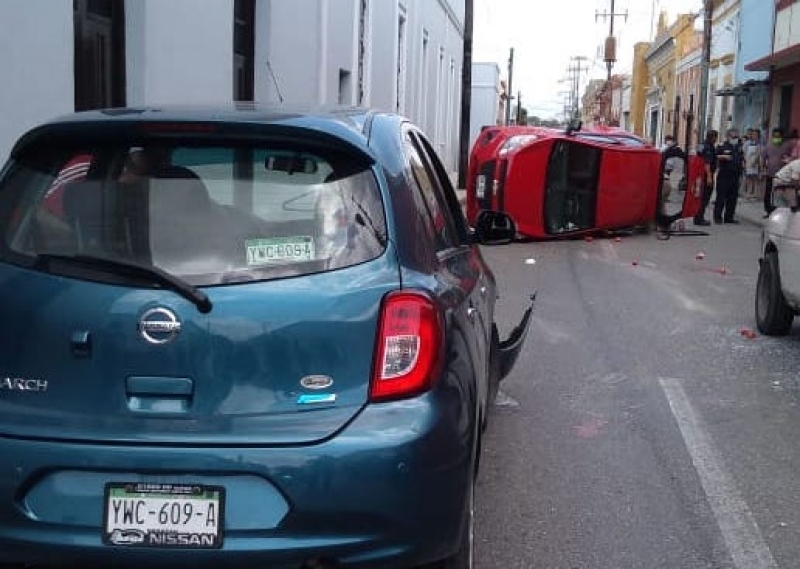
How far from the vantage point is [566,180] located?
14.8m

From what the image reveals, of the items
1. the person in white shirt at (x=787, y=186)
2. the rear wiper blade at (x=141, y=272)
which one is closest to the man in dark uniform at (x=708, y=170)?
the person in white shirt at (x=787, y=186)

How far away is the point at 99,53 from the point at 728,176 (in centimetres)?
1318

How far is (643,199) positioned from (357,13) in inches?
246

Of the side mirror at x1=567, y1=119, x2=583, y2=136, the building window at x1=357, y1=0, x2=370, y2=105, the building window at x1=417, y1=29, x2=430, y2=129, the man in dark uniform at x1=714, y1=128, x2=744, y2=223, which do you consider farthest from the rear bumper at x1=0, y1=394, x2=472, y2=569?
the building window at x1=417, y1=29, x2=430, y2=129

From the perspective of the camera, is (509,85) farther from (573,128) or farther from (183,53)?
(183,53)

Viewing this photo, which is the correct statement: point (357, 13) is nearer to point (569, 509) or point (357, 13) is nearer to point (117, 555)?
point (569, 509)

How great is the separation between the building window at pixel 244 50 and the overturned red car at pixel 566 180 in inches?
154

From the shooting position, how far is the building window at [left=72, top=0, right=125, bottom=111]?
26.6 feet

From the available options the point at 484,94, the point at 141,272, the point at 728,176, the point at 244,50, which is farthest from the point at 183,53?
the point at 484,94

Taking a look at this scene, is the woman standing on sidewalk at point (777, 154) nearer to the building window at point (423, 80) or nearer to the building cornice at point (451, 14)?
the building window at point (423, 80)

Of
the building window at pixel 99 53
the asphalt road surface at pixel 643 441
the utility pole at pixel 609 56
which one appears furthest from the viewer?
the utility pole at pixel 609 56

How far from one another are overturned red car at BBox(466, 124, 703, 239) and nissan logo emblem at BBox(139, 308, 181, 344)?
37.9 feet

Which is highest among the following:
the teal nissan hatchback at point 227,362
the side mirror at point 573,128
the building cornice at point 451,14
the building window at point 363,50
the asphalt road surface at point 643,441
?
the building cornice at point 451,14

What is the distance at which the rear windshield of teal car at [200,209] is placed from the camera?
9.43ft
